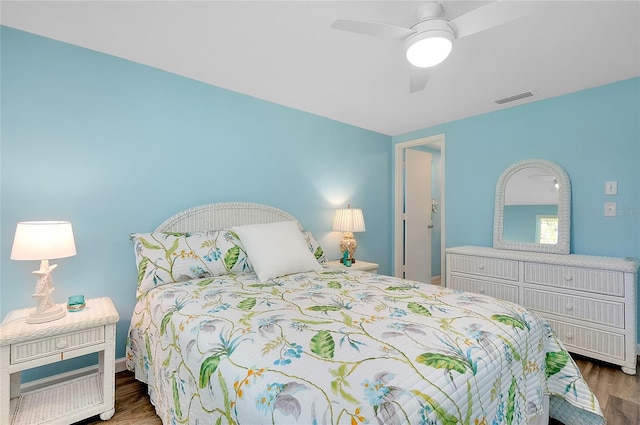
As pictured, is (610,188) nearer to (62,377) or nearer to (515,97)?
(515,97)

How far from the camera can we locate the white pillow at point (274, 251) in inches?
83.3

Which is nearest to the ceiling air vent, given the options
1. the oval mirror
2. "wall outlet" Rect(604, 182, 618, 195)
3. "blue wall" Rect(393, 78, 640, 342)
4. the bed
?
"blue wall" Rect(393, 78, 640, 342)

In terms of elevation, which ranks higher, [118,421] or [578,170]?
[578,170]

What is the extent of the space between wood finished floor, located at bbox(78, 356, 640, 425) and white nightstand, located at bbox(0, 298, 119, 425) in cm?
11

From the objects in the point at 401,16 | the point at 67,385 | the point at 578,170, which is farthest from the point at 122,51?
the point at 578,170

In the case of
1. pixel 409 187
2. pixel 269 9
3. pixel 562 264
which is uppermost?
pixel 269 9

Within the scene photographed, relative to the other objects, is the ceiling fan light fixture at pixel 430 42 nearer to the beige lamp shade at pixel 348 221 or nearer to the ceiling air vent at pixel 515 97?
the ceiling air vent at pixel 515 97

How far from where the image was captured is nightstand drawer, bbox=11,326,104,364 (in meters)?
1.48

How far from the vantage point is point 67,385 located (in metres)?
1.81

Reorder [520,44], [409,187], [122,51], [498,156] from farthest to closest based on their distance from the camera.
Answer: [409,187] → [498,156] → [122,51] → [520,44]

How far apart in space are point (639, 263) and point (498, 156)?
1.46 meters

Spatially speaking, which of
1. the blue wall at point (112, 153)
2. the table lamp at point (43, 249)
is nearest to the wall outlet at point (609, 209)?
the blue wall at point (112, 153)

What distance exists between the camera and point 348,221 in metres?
3.34

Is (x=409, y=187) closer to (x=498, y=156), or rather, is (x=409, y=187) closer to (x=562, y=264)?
(x=498, y=156)
